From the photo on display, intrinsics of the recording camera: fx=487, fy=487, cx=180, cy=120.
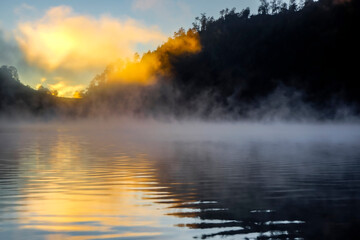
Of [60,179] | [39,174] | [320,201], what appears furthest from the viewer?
[39,174]

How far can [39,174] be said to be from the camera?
2703cm

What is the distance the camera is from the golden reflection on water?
13.3m

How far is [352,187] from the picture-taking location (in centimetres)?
2136

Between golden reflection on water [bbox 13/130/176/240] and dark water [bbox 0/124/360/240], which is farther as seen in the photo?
golden reflection on water [bbox 13/130/176/240]

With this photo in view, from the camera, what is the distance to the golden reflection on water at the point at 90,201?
43.6 ft

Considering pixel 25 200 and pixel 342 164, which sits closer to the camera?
pixel 25 200

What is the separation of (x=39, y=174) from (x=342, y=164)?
19.6m

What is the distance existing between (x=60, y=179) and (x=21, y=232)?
1215 centimetres

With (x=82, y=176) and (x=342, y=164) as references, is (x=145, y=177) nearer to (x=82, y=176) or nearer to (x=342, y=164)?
(x=82, y=176)

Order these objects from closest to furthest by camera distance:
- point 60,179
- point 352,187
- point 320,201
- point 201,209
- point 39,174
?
point 201,209, point 320,201, point 352,187, point 60,179, point 39,174

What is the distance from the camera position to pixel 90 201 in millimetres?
17656

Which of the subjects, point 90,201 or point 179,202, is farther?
point 90,201

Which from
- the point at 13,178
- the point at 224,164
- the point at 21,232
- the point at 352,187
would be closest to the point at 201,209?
the point at 21,232

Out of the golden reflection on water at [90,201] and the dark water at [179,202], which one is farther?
the golden reflection on water at [90,201]
